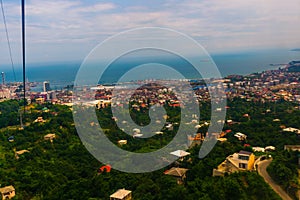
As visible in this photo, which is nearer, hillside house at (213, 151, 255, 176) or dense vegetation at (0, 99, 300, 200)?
dense vegetation at (0, 99, 300, 200)

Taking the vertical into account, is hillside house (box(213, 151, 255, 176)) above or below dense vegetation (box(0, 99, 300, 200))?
above

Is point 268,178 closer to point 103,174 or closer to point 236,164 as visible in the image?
point 236,164

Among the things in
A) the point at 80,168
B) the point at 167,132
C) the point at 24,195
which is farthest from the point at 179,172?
the point at 167,132

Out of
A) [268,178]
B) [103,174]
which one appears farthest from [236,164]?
[103,174]

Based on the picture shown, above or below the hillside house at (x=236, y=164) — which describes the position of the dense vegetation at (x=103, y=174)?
below

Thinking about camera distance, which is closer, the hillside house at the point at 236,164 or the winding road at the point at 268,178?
the winding road at the point at 268,178
